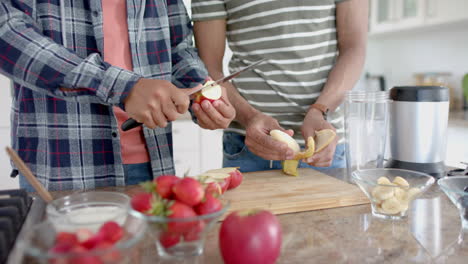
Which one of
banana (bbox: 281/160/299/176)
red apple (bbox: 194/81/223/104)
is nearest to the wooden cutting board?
banana (bbox: 281/160/299/176)

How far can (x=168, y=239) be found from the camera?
538mm

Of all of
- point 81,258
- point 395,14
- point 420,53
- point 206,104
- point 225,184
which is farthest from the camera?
point 420,53

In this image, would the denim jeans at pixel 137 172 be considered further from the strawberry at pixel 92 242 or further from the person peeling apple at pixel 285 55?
the strawberry at pixel 92 242

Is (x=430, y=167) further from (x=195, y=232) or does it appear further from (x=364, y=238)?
(x=195, y=232)

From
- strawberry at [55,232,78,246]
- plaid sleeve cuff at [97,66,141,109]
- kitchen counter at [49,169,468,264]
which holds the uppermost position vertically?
plaid sleeve cuff at [97,66,141,109]

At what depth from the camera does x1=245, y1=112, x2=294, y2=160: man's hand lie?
3.31 feet

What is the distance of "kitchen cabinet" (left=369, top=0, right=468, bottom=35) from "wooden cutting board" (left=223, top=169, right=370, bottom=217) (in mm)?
2104

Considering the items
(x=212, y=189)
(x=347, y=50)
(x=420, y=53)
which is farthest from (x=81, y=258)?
(x=420, y=53)

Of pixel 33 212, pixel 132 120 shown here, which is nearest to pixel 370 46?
pixel 132 120

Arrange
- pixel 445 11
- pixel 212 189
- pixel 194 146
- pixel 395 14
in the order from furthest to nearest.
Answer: pixel 395 14 → pixel 194 146 → pixel 445 11 → pixel 212 189

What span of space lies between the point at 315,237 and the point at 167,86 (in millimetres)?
425

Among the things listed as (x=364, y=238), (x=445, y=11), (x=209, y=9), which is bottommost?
(x=364, y=238)

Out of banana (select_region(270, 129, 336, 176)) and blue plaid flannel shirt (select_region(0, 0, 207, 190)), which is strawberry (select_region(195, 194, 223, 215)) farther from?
banana (select_region(270, 129, 336, 176))

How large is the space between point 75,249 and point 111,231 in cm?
6
